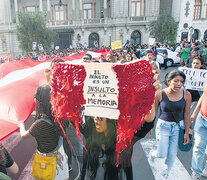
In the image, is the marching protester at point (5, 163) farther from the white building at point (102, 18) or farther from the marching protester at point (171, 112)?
the white building at point (102, 18)

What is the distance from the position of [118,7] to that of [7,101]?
29.9 meters

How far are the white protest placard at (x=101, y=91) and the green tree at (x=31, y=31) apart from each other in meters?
23.3

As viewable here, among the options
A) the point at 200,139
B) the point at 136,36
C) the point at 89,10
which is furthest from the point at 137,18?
the point at 200,139

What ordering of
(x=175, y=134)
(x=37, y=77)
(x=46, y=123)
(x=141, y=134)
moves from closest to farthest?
(x=141, y=134) < (x=46, y=123) < (x=175, y=134) < (x=37, y=77)

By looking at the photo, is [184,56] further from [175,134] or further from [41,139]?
[41,139]

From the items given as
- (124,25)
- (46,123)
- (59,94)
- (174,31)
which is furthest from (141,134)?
(124,25)

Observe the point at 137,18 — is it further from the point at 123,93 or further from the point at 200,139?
the point at 123,93

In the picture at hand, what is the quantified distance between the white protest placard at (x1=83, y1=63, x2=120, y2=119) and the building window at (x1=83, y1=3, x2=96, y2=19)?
113ft

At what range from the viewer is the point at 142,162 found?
3510 millimetres

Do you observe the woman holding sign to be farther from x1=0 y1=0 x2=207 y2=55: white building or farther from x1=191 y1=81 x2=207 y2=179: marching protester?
x1=0 y1=0 x2=207 y2=55: white building

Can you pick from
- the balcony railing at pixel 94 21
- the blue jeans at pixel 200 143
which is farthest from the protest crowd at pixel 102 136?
the balcony railing at pixel 94 21

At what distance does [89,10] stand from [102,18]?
12.0ft

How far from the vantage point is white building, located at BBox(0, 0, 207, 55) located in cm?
2923

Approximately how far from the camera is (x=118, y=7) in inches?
1144
